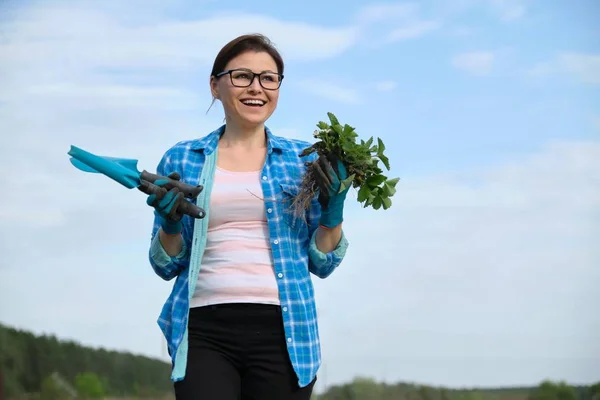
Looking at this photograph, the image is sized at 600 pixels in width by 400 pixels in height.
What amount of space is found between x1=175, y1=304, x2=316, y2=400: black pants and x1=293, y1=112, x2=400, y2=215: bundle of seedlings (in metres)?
0.40

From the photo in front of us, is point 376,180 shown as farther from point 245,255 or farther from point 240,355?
point 240,355

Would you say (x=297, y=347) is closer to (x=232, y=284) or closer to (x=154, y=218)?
(x=232, y=284)

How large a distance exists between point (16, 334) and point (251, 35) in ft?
17.2

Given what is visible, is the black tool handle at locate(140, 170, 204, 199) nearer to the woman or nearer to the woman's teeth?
the woman

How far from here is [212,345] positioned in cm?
284

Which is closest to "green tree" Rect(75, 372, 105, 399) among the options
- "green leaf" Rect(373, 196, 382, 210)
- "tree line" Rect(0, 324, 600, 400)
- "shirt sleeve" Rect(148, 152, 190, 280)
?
"tree line" Rect(0, 324, 600, 400)

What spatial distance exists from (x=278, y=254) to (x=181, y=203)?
36 centimetres

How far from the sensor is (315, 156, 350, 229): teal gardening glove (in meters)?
2.91

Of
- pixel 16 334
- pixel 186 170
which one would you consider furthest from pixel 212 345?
pixel 16 334

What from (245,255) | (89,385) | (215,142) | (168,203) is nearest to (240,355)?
(245,255)

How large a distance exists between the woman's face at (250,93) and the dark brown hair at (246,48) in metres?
0.02

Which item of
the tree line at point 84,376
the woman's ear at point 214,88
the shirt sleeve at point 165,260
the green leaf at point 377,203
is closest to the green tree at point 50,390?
the tree line at point 84,376

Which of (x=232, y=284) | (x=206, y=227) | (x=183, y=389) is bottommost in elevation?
(x=183, y=389)

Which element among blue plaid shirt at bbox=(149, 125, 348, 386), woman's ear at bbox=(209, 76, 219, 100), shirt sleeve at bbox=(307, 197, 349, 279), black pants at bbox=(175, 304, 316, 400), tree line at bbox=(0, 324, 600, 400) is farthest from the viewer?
tree line at bbox=(0, 324, 600, 400)
